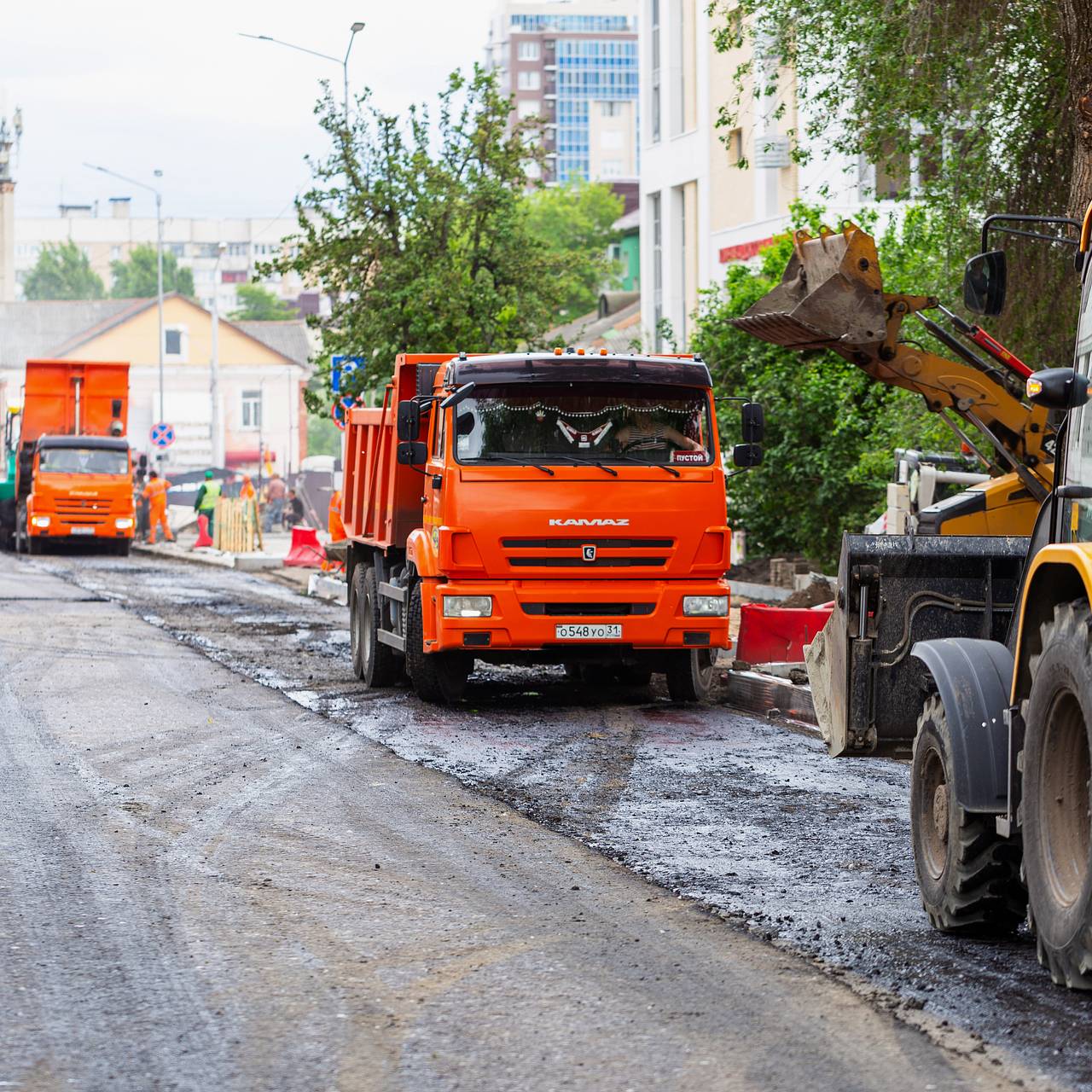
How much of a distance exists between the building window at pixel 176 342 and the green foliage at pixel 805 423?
246 ft

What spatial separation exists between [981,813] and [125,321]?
9476 centimetres

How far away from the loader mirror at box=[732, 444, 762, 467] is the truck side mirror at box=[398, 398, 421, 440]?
7.99 ft

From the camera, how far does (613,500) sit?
46.5 ft

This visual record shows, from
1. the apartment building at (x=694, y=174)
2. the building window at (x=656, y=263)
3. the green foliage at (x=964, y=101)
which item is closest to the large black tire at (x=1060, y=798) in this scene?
the green foliage at (x=964, y=101)

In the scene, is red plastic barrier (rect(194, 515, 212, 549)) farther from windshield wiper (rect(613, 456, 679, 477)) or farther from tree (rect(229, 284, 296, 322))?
tree (rect(229, 284, 296, 322))

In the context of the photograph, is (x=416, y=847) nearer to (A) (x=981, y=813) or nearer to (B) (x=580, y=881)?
(B) (x=580, y=881)

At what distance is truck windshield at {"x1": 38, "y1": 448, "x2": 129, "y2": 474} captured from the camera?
39844mm

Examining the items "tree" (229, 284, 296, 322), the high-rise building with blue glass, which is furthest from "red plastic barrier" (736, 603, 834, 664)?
the high-rise building with blue glass

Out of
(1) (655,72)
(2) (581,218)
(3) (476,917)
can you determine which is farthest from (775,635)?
(2) (581,218)

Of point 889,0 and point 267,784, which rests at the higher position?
point 889,0

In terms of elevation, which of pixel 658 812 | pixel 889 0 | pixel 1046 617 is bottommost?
pixel 658 812

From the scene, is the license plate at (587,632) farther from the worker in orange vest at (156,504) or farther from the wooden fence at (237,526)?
the worker in orange vest at (156,504)

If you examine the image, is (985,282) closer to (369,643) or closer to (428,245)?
(369,643)

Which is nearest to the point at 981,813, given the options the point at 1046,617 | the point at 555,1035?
the point at 1046,617
